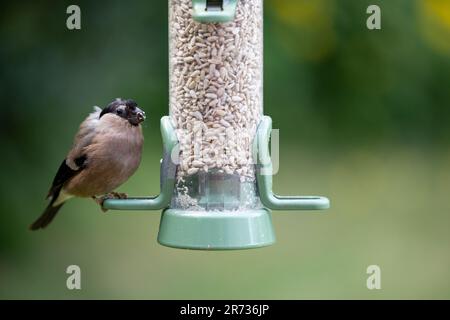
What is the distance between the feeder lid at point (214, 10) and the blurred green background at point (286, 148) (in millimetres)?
2434

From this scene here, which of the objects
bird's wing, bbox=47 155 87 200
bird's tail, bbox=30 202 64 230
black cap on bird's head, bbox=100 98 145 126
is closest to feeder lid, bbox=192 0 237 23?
black cap on bird's head, bbox=100 98 145 126

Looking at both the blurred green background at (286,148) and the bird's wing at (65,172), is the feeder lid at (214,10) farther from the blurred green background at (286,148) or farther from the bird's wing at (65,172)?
the blurred green background at (286,148)

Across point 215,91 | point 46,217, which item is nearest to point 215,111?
point 215,91

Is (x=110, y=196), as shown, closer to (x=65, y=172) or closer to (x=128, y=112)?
(x=65, y=172)

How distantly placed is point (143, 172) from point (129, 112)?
6.57 feet

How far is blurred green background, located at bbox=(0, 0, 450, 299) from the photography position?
6.45 m

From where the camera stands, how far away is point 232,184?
13.7 ft

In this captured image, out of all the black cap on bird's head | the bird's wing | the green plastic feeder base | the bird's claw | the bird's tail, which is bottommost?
the bird's tail

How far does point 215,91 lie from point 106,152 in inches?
25.3

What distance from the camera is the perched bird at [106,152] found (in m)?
4.46

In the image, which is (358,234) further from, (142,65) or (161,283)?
(142,65)

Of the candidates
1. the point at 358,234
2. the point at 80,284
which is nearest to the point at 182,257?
the point at 80,284

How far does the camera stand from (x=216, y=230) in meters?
4.04

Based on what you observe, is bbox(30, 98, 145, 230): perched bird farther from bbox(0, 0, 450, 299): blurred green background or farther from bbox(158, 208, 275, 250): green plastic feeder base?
bbox(0, 0, 450, 299): blurred green background
